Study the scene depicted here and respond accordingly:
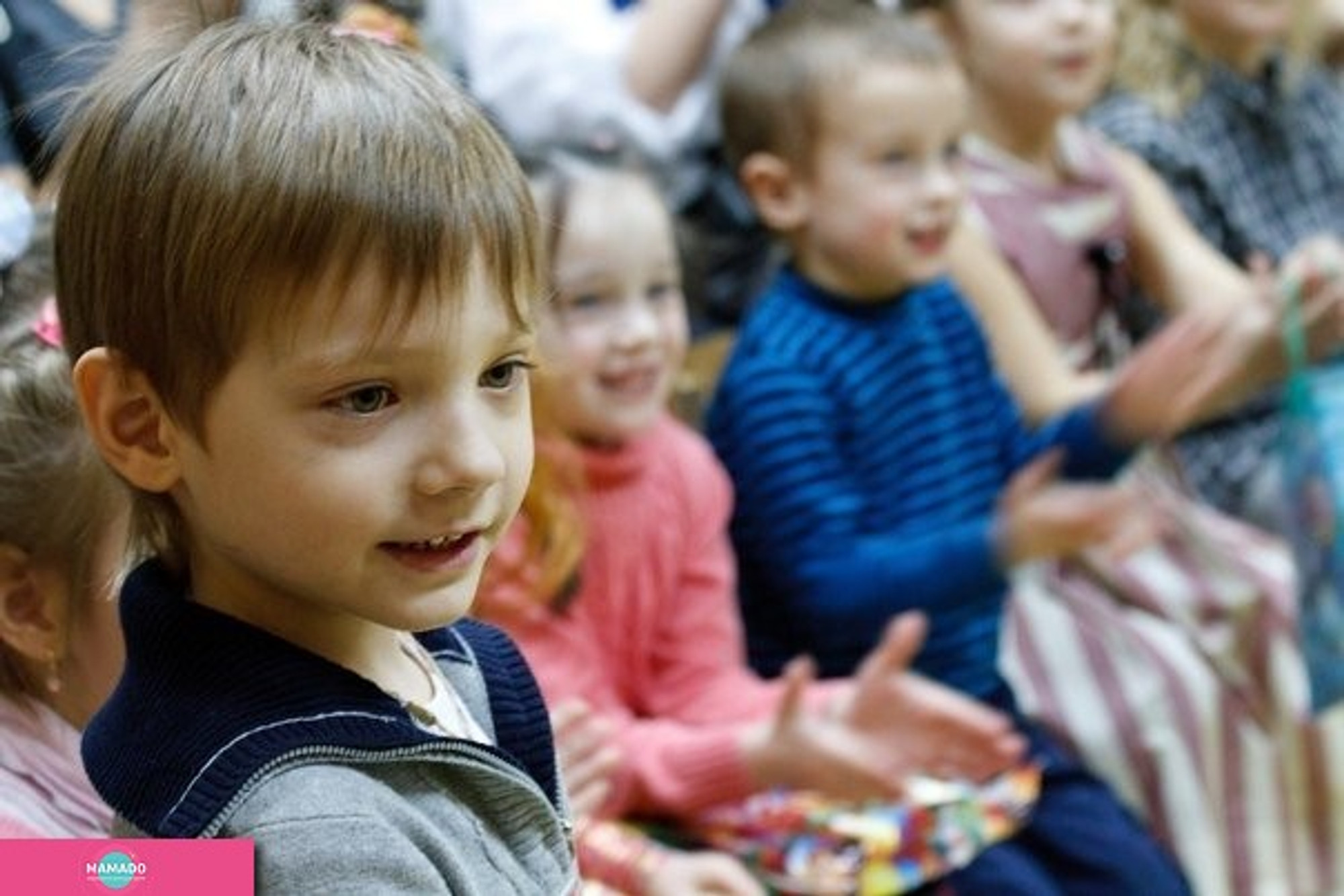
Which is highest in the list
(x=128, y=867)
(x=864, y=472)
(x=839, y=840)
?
(x=128, y=867)

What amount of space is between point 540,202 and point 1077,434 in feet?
1.69

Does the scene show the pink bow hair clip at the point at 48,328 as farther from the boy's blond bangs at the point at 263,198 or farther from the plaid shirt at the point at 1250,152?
the plaid shirt at the point at 1250,152

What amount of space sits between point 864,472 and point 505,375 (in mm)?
915

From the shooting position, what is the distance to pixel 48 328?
106cm

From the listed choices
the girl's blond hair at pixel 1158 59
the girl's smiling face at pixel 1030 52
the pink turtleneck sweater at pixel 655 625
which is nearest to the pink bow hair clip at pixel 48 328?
the pink turtleneck sweater at pixel 655 625

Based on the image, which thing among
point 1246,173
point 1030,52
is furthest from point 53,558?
point 1246,173

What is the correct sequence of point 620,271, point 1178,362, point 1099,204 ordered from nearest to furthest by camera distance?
point 620,271 < point 1178,362 < point 1099,204

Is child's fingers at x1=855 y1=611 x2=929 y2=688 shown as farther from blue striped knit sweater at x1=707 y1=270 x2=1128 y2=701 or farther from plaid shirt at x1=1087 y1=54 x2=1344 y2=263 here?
plaid shirt at x1=1087 y1=54 x2=1344 y2=263

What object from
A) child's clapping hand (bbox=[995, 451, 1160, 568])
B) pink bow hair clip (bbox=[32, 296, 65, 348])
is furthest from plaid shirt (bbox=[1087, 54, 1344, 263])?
pink bow hair clip (bbox=[32, 296, 65, 348])

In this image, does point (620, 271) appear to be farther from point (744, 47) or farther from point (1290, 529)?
point (1290, 529)

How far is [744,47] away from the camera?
1.83 metres

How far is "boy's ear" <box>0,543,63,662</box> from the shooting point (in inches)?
43.3

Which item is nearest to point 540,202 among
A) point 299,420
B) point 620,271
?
point 620,271

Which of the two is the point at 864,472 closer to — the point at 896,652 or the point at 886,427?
the point at 886,427
